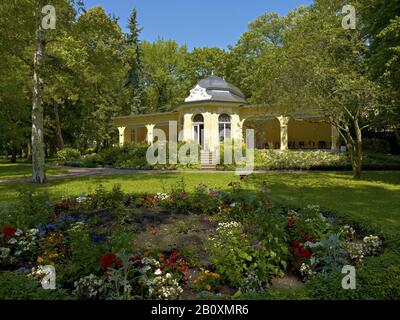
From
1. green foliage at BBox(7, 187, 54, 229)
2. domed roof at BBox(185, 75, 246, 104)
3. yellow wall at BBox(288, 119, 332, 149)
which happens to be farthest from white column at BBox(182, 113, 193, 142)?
green foliage at BBox(7, 187, 54, 229)

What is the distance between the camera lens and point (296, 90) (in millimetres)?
16047

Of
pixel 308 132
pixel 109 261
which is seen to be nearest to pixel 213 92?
pixel 308 132

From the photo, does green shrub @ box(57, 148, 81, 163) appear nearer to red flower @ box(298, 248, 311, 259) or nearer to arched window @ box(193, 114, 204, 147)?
arched window @ box(193, 114, 204, 147)

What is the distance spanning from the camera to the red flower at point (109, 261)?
380 centimetres

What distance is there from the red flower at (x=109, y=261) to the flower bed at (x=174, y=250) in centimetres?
1

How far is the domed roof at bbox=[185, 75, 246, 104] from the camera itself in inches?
1214

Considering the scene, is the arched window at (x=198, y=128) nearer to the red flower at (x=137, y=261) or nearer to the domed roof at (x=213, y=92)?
the domed roof at (x=213, y=92)

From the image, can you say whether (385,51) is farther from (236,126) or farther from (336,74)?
(236,126)

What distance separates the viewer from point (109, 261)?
3.84 metres

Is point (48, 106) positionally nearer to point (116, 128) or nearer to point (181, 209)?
point (116, 128)

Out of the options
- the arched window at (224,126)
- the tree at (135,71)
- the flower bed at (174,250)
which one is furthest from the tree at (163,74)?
the flower bed at (174,250)

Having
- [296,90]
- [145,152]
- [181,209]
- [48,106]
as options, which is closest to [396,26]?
[296,90]

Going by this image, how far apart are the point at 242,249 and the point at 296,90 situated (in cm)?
1294

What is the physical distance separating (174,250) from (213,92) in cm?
2819
